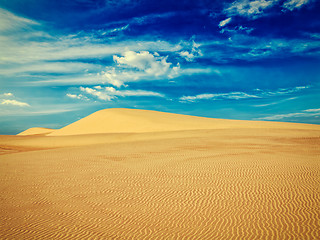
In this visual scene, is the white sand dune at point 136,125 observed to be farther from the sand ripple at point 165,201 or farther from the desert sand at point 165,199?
the sand ripple at point 165,201

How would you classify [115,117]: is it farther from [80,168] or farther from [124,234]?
[124,234]

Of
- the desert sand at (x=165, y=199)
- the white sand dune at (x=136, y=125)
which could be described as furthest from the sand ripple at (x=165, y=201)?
the white sand dune at (x=136, y=125)

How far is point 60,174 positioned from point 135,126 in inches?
1428

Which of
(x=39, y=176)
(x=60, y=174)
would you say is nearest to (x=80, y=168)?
(x=60, y=174)

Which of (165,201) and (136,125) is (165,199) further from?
(136,125)

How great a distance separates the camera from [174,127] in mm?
47875

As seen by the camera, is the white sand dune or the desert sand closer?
the desert sand

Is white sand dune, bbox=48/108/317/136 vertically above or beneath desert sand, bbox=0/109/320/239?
above

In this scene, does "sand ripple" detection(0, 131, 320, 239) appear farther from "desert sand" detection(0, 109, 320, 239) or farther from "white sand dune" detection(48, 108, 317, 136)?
"white sand dune" detection(48, 108, 317, 136)

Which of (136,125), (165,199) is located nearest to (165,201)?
(165,199)

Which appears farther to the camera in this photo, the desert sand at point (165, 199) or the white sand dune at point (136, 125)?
the white sand dune at point (136, 125)

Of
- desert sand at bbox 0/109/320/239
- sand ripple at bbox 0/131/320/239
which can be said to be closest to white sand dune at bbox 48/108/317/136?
desert sand at bbox 0/109/320/239

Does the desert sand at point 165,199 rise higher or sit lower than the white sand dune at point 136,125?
lower

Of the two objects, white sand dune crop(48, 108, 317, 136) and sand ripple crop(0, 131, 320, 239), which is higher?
white sand dune crop(48, 108, 317, 136)
